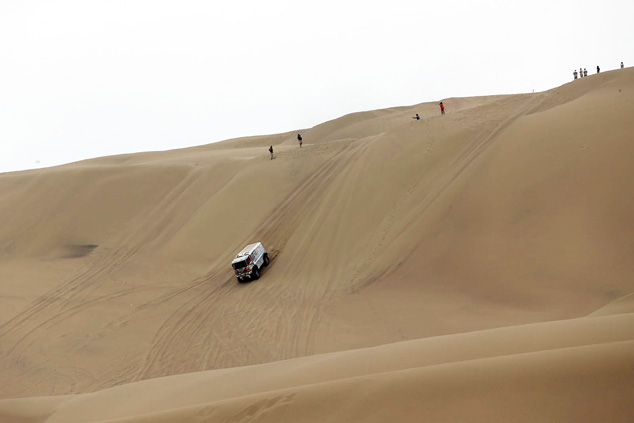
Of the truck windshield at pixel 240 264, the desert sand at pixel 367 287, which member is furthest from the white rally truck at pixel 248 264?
the desert sand at pixel 367 287

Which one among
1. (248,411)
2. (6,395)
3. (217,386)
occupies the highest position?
(248,411)

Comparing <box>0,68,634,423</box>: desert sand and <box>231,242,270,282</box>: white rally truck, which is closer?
<box>0,68,634,423</box>: desert sand

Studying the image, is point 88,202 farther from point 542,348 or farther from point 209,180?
point 542,348

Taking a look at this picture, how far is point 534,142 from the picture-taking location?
2002 centimetres

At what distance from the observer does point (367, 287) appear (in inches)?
736

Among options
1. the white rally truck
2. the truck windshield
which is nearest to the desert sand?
the white rally truck

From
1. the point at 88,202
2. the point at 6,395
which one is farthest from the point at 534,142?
the point at 88,202

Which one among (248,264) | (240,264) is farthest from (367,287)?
(240,264)

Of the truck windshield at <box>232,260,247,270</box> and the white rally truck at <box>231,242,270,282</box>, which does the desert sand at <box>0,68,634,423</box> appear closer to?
the white rally truck at <box>231,242,270,282</box>

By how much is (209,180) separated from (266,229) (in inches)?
392

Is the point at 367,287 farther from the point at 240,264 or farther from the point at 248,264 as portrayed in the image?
the point at 240,264

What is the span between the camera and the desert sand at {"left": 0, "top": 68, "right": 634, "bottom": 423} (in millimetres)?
6887

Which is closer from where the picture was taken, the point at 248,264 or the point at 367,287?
the point at 367,287

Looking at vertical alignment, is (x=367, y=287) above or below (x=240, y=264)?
below
